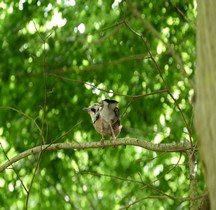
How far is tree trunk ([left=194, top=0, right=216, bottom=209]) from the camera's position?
1983mm

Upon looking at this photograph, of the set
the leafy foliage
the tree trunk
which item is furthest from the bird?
the tree trunk

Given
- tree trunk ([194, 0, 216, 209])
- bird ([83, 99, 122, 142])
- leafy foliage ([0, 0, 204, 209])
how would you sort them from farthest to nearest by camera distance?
1. leafy foliage ([0, 0, 204, 209])
2. bird ([83, 99, 122, 142])
3. tree trunk ([194, 0, 216, 209])

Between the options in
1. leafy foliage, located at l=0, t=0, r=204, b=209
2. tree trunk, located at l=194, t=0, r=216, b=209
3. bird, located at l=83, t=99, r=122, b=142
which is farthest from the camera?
leafy foliage, located at l=0, t=0, r=204, b=209

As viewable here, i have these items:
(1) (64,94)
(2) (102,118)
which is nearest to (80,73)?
(1) (64,94)

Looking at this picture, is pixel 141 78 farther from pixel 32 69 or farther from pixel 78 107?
pixel 32 69

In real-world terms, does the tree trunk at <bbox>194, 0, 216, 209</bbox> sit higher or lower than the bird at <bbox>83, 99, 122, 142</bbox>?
higher

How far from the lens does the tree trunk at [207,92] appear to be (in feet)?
Result: 6.51

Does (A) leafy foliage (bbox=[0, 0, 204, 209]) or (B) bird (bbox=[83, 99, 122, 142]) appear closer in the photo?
(B) bird (bbox=[83, 99, 122, 142])

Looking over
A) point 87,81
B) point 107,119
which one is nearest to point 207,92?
point 107,119

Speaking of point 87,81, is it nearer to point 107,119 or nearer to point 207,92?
Answer: point 107,119

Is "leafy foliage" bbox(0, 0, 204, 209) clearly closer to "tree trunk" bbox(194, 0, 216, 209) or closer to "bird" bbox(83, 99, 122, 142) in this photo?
"bird" bbox(83, 99, 122, 142)

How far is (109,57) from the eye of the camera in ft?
27.7

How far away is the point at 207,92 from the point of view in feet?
6.63

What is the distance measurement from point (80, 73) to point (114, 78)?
49 cm
